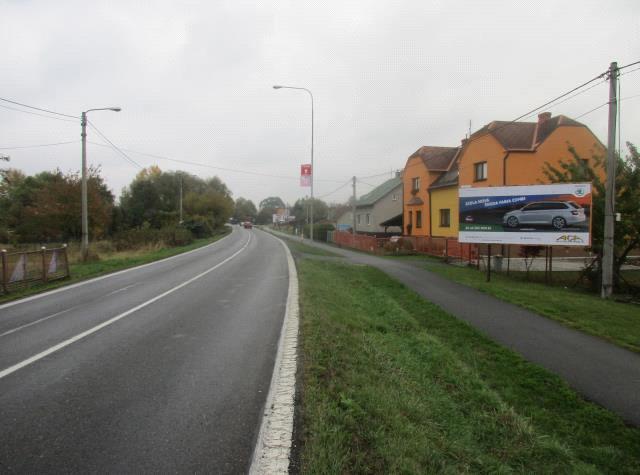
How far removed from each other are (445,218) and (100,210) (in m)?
27.0

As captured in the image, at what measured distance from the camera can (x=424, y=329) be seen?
308 inches

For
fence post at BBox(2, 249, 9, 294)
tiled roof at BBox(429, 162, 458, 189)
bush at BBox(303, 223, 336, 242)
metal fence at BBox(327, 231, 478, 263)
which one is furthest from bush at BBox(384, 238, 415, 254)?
fence post at BBox(2, 249, 9, 294)

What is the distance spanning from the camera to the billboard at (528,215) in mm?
13930

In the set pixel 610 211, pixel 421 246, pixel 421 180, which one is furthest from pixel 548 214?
pixel 421 180

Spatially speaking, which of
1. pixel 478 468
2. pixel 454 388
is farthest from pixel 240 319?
pixel 478 468

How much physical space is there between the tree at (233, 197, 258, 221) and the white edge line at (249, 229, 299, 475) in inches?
5517

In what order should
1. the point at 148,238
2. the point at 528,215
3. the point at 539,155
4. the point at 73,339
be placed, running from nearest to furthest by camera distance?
the point at 73,339, the point at 528,215, the point at 539,155, the point at 148,238

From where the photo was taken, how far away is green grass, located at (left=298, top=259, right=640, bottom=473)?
314 cm

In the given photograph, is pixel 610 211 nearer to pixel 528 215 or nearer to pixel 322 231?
pixel 528 215

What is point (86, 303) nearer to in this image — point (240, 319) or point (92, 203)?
point (240, 319)

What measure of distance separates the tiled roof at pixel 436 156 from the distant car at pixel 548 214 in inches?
759

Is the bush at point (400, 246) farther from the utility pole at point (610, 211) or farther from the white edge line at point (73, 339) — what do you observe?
the white edge line at point (73, 339)

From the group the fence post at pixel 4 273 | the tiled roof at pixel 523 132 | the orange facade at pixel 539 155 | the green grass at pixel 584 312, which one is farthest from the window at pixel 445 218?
the fence post at pixel 4 273

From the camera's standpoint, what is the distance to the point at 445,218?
30.8 metres
